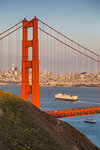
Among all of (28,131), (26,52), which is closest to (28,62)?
(26,52)

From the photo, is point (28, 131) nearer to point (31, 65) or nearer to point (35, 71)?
point (35, 71)

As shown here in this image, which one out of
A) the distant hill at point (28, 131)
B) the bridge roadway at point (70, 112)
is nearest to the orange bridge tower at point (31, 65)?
the bridge roadway at point (70, 112)

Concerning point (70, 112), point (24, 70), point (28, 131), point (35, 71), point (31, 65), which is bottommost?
point (70, 112)

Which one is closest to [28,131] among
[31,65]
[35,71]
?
[35,71]

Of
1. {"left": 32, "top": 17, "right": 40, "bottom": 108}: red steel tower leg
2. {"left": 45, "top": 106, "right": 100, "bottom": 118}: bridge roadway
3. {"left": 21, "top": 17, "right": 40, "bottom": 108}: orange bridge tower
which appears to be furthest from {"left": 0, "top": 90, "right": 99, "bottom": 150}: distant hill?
{"left": 45, "top": 106, "right": 100, "bottom": 118}: bridge roadway

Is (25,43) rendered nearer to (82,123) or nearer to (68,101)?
(82,123)

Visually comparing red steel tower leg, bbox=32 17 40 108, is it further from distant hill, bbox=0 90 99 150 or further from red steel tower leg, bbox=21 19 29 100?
distant hill, bbox=0 90 99 150
